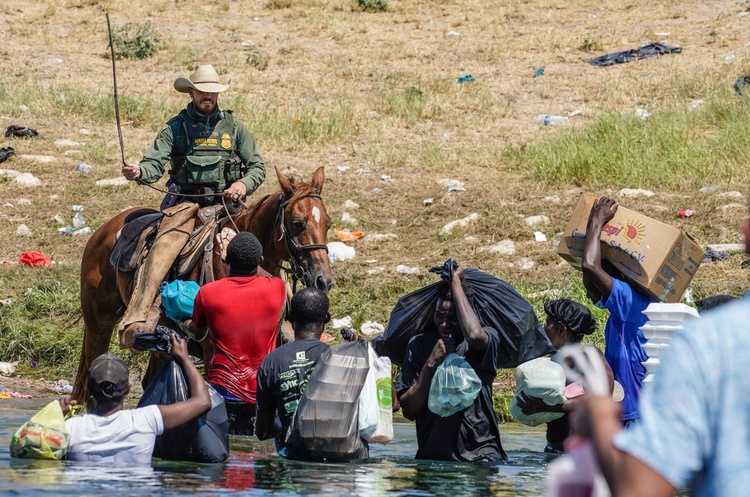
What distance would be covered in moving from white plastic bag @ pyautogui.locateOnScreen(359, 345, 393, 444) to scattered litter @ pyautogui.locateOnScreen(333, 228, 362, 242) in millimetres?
7211

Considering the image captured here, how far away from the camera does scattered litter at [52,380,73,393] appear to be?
10.1m

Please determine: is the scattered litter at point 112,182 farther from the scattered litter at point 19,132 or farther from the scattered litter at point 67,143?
the scattered litter at point 19,132

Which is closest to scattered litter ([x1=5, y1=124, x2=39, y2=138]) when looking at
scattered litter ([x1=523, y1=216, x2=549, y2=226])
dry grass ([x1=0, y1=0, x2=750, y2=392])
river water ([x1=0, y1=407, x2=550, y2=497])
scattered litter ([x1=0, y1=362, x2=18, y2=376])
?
dry grass ([x1=0, y1=0, x2=750, y2=392])

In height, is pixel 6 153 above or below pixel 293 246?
below

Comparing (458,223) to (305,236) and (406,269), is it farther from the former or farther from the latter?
(305,236)

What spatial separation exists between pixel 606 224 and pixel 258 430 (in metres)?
2.20

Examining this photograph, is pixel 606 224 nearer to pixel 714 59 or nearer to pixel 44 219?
pixel 44 219

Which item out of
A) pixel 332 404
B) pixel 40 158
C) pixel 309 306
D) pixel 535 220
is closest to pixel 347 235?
pixel 535 220

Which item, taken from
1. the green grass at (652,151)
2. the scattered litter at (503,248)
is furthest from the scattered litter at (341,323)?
the green grass at (652,151)

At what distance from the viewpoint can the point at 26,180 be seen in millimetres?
15125

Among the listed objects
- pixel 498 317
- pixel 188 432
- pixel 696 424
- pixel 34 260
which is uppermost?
pixel 696 424

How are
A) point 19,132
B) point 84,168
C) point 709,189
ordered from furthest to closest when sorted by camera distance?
point 19,132
point 84,168
point 709,189

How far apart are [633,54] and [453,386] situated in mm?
15539

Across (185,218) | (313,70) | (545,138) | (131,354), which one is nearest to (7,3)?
(313,70)
